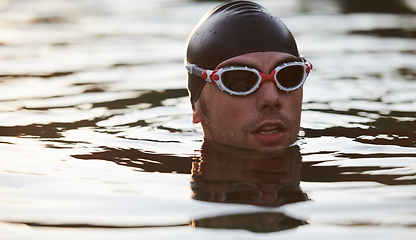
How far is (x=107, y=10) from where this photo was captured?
17500 millimetres

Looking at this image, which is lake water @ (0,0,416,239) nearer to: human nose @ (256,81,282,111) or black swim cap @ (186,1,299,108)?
human nose @ (256,81,282,111)

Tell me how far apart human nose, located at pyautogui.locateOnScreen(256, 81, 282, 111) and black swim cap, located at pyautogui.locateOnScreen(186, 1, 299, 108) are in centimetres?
32

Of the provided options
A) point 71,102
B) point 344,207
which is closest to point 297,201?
point 344,207

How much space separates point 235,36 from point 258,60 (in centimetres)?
30

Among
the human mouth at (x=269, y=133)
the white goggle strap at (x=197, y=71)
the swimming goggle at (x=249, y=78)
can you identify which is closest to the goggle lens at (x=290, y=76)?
the swimming goggle at (x=249, y=78)

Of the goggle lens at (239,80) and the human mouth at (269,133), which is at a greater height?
the goggle lens at (239,80)

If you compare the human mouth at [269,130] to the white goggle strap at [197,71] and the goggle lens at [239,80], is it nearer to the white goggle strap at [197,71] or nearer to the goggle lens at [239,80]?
the goggle lens at [239,80]

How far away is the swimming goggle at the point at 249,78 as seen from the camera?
4.96 metres

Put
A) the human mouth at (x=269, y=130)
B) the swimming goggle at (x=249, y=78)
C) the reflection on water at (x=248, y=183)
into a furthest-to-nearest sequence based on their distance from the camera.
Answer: the human mouth at (x=269, y=130)
the swimming goggle at (x=249, y=78)
the reflection on water at (x=248, y=183)

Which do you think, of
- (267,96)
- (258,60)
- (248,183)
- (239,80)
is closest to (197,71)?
(239,80)

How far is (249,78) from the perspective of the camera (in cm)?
497

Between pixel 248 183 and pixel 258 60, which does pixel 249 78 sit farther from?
pixel 248 183

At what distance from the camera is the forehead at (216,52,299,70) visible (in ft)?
16.4

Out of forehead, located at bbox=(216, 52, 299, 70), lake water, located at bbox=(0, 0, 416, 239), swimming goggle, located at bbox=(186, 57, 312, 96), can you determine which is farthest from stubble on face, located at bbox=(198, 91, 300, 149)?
forehead, located at bbox=(216, 52, 299, 70)
